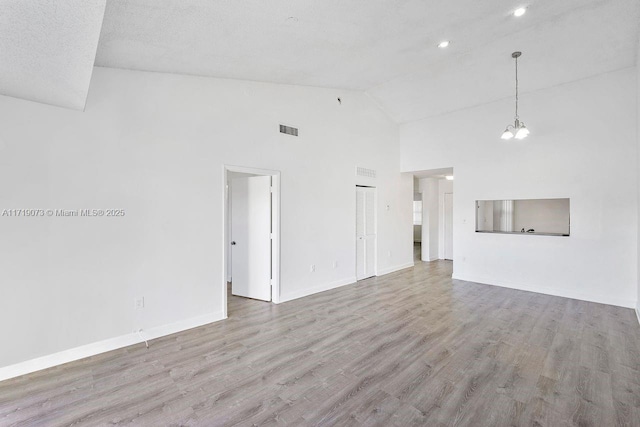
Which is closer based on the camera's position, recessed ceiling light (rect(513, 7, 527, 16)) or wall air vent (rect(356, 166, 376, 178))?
recessed ceiling light (rect(513, 7, 527, 16))

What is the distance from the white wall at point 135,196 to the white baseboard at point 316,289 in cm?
5

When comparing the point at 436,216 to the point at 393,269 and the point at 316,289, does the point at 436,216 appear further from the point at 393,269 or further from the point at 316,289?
the point at 316,289

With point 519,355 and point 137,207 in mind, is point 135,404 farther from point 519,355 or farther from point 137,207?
point 519,355

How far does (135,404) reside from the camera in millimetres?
2404

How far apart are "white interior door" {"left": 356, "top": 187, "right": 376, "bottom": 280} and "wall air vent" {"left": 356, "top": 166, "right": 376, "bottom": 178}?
29 centimetres

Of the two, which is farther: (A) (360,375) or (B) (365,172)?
(B) (365,172)

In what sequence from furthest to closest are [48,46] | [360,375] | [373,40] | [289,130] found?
[289,130], [373,40], [360,375], [48,46]

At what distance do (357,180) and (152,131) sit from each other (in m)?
3.95

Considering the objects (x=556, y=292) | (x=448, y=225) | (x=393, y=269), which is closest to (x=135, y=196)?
(x=393, y=269)

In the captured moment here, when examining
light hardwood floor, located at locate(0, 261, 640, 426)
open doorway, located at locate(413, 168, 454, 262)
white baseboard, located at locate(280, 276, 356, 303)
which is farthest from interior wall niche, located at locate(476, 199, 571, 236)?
white baseboard, located at locate(280, 276, 356, 303)

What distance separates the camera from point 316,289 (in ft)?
18.2

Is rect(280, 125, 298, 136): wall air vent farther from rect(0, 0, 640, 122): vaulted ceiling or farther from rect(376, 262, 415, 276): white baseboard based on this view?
rect(376, 262, 415, 276): white baseboard

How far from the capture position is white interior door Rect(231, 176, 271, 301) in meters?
5.01

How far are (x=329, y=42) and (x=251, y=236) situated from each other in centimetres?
316
